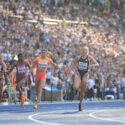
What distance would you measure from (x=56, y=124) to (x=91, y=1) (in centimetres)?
3785

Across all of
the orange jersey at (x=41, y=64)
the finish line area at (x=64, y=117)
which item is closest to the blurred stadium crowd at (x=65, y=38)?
the orange jersey at (x=41, y=64)

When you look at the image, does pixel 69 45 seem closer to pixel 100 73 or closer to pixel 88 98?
pixel 100 73

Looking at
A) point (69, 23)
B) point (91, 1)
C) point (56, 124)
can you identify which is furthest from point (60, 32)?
point (56, 124)

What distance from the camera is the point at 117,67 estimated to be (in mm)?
29203

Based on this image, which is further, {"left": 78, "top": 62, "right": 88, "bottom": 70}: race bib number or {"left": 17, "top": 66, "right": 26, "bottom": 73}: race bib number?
{"left": 17, "top": 66, "right": 26, "bottom": 73}: race bib number

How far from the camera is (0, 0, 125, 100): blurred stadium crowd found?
23234mm

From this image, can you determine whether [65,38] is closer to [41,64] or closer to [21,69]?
[21,69]

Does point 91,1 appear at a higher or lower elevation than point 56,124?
higher

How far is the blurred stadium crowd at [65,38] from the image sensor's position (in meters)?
23.2

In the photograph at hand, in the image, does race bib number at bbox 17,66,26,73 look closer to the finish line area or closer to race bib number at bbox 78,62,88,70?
the finish line area

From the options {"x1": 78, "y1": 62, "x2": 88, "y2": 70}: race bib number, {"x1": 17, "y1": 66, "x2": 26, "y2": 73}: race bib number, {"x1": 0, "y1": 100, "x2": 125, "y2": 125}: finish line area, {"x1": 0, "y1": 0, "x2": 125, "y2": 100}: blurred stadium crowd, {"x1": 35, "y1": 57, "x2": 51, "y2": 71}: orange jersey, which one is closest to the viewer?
{"x1": 0, "y1": 100, "x2": 125, "y2": 125}: finish line area

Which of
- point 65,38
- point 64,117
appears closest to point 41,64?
point 64,117

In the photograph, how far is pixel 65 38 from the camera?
97.7ft

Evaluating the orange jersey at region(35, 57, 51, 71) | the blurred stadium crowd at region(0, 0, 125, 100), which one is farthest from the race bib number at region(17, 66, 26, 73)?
the blurred stadium crowd at region(0, 0, 125, 100)
